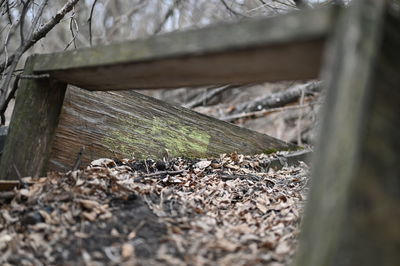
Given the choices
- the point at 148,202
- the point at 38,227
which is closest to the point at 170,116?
the point at 148,202

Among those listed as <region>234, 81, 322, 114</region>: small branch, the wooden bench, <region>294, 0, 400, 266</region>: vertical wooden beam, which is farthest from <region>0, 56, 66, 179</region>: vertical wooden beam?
<region>234, 81, 322, 114</region>: small branch

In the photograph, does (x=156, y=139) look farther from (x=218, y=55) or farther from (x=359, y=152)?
(x=359, y=152)

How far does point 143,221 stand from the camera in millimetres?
2066

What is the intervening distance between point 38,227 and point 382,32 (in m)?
1.66

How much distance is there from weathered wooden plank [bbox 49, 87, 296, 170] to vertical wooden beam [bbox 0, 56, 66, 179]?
20 cm

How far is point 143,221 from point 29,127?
0.93 m

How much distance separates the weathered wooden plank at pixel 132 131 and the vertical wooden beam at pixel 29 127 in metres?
0.20

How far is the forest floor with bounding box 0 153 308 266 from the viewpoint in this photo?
181 cm

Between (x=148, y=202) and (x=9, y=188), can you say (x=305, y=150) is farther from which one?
(x=9, y=188)

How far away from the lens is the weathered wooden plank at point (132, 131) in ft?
9.45

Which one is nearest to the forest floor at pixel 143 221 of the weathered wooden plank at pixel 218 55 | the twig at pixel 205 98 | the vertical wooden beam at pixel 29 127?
the vertical wooden beam at pixel 29 127

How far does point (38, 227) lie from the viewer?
206 centimetres

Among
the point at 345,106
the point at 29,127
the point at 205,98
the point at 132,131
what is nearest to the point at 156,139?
the point at 132,131

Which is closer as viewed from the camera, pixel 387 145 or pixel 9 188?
pixel 387 145
